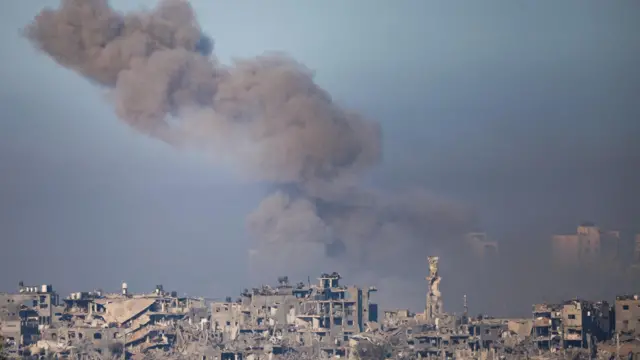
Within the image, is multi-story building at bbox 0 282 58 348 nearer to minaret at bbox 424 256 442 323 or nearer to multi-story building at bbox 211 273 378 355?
multi-story building at bbox 211 273 378 355

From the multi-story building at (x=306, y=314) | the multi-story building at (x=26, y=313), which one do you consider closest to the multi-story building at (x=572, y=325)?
the multi-story building at (x=306, y=314)

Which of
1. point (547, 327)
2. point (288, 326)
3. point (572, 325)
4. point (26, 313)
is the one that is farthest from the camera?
point (26, 313)

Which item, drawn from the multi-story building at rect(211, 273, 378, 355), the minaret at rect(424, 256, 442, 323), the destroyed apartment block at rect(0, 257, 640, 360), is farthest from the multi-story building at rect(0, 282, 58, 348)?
the minaret at rect(424, 256, 442, 323)

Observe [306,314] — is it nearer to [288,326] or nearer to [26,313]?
[288,326]

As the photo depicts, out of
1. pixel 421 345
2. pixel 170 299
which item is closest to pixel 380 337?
pixel 421 345

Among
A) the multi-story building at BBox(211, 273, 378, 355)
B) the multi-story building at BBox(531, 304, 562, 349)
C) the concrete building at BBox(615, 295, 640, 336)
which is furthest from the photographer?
the multi-story building at BBox(211, 273, 378, 355)

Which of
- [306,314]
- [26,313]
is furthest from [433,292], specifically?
[26,313]

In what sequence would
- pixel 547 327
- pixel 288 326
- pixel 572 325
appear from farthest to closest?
pixel 288 326 → pixel 547 327 → pixel 572 325

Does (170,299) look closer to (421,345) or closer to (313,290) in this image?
(313,290)

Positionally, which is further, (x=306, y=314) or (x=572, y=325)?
(x=306, y=314)

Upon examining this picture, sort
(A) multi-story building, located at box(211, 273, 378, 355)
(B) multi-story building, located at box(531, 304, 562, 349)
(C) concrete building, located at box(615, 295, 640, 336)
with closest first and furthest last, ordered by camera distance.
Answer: (C) concrete building, located at box(615, 295, 640, 336), (B) multi-story building, located at box(531, 304, 562, 349), (A) multi-story building, located at box(211, 273, 378, 355)

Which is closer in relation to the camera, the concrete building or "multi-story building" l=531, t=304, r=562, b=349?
the concrete building

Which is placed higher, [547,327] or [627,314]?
[627,314]

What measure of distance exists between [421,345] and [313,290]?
9.34 m
